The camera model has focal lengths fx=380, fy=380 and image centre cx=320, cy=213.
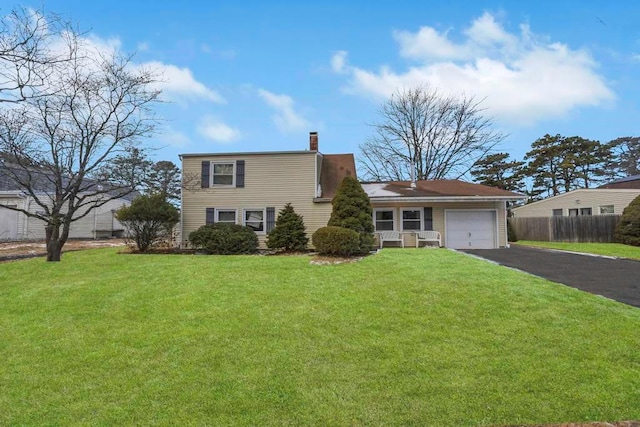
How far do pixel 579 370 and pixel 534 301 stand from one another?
2.63 meters

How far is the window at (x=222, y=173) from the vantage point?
18.4 metres

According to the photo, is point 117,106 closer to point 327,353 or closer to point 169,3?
point 169,3

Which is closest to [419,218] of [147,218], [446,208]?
[446,208]

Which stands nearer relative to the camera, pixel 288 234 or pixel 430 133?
pixel 288 234

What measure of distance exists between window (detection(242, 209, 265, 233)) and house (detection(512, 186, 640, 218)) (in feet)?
69.2

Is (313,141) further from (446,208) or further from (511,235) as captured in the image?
(511,235)

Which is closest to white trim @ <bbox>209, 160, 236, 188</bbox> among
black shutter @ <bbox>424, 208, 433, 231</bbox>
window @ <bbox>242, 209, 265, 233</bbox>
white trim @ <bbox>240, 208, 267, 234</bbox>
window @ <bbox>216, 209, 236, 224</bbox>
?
window @ <bbox>216, 209, 236, 224</bbox>

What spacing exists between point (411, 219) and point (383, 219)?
1344 millimetres

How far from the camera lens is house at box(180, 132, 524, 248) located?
17.9 metres

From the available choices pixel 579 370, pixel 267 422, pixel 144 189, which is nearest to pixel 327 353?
pixel 267 422

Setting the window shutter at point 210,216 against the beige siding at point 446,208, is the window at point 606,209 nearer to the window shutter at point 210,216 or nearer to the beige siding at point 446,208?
the beige siding at point 446,208

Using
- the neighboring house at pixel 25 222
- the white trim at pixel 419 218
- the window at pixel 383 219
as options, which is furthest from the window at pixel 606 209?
the neighboring house at pixel 25 222

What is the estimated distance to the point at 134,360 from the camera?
480 cm

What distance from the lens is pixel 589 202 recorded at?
81.6ft
